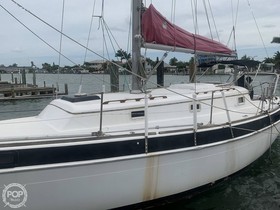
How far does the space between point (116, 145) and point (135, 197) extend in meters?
1.03

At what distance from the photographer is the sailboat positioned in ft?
17.2

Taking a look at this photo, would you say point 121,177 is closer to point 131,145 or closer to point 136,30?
point 131,145

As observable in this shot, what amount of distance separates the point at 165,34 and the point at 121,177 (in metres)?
3.52

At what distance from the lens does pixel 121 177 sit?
583 cm

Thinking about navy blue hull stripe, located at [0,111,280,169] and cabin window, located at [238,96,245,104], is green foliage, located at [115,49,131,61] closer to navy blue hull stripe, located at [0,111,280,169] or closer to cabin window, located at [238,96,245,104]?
cabin window, located at [238,96,245,104]

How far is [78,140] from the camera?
5559mm

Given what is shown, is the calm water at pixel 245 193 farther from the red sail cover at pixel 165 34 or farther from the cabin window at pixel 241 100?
the cabin window at pixel 241 100

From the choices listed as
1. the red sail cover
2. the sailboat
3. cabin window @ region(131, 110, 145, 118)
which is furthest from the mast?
cabin window @ region(131, 110, 145, 118)

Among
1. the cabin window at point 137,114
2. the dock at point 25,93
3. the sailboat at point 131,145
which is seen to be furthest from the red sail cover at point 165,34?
A: the dock at point 25,93

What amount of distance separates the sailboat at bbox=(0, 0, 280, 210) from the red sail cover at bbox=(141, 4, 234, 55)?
22mm

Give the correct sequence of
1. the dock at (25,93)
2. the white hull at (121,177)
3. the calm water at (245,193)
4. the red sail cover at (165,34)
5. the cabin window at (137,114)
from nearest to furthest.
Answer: the white hull at (121,177) < the cabin window at (137,114) < the calm water at (245,193) < the red sail cover at (165,34) < the dock at (25,93)

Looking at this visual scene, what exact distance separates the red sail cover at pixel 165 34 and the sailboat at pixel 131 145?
0.02 m

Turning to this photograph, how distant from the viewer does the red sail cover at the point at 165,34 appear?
25.5 feet

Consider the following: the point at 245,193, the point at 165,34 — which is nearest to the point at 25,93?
the point at 165,34
